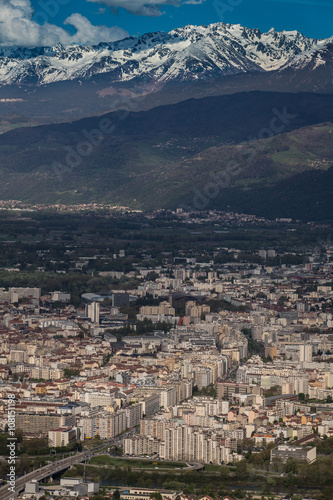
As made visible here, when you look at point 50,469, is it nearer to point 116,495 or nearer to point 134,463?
point 134,463

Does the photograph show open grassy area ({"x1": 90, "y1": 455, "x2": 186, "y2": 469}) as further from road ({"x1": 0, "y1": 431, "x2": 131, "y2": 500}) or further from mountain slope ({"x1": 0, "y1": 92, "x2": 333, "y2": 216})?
mountain slope ({"x1": 0, "y1": 92, "x2": 333, "y2": 216})

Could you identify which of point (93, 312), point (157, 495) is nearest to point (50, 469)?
point (157, 495)

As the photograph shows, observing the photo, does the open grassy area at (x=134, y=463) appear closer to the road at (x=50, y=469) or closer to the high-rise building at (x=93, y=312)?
the road at (x=50, y=469)

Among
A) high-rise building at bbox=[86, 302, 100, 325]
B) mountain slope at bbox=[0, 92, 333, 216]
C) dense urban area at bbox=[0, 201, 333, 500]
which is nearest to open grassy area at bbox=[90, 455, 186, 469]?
dense urban area at bbox=[0, 201, 333, 500]

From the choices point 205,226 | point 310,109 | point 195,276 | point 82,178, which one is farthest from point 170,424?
point 310,109

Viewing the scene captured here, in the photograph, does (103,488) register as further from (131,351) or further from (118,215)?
(118,215)

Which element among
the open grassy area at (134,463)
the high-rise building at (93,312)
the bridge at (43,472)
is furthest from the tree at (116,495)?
the high-rise building at (93,312)
